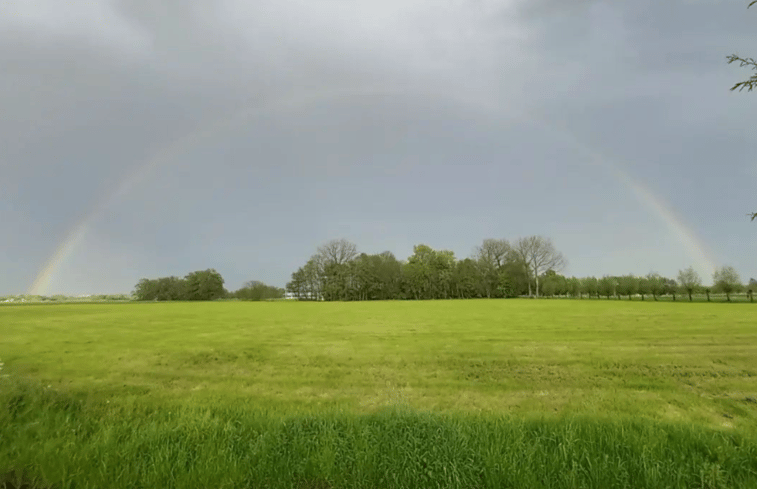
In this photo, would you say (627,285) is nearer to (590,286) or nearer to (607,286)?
(607,286)

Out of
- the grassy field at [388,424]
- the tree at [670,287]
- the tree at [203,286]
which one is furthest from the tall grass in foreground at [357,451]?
the tree at [203,286]

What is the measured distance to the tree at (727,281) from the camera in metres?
78.8

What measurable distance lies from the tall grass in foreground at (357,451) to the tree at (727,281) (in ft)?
336

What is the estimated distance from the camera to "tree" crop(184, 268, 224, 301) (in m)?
118

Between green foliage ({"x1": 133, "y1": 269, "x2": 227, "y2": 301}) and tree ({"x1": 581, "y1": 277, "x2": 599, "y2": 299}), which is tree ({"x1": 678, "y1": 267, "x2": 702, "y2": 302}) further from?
green foliage ({"x1": 133, "y1": 269, "x2": 227, "y2": 301})

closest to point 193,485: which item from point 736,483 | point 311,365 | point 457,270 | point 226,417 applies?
point 226,417

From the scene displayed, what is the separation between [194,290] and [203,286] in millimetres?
3051

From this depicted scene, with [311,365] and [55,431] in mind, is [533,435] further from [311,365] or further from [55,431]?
[311,365]

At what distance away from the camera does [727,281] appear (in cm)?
7944

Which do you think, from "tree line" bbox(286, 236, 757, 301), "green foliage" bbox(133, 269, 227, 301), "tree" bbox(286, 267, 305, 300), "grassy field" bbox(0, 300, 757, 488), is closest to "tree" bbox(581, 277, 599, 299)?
"tree line" bbox(286, 236, 757, 301)

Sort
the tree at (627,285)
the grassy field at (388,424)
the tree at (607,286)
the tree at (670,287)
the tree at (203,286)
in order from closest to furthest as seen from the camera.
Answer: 1. the grassy field at (388,424)
2. the tree at (670,287)
3. the tree at (627,285)
4. the tree at (607,286)
5. the tree at (203,286)

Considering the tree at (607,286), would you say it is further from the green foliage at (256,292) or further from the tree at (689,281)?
the green foliage at (256,292)

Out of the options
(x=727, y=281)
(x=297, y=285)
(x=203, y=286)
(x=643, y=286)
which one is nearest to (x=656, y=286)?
(x=643, y=286)

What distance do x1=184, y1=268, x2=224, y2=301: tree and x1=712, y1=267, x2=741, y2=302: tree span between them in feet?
454
